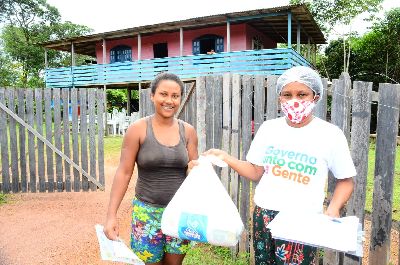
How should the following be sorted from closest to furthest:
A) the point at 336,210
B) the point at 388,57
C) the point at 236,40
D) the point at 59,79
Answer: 1. the point at 336,210
2. the point at 236,40
3. the point at 388,57
4. the point at 59,79

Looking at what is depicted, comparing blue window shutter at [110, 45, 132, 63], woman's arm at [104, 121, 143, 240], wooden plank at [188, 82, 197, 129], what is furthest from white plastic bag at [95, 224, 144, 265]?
blue window shutter at [110, 45, 132, 63]

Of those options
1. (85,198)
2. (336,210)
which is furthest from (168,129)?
(85,198)

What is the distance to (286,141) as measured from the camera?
1.81 metres

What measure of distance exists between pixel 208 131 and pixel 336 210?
7.39 ft

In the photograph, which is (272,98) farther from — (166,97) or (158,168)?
(158,168)

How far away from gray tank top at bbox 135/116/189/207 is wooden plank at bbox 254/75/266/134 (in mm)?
1283

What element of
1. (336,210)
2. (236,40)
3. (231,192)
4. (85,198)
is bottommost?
(85,198)

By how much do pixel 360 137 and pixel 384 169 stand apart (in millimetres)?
268

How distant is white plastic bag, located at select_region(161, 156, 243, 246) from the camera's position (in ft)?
5.75

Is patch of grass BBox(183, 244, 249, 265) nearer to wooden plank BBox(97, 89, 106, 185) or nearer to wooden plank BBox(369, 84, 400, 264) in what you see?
wooden plank BBox(369, 84, 400, 264)

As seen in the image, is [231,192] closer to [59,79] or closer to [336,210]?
[336,210]

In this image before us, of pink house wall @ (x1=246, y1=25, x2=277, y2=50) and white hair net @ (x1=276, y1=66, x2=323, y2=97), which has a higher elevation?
pink house wall @ (x1=246, y1=25, x2=277, y2=50)

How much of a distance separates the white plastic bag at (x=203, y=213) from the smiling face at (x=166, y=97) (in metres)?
0.39

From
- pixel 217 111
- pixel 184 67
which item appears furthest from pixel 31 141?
pixel 184 67
